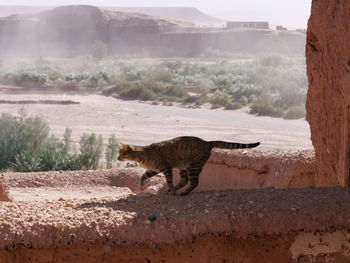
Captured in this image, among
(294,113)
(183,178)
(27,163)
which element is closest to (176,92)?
(294,113)

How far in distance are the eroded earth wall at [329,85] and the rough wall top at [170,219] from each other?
2665 mm

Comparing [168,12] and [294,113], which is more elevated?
[168,12]

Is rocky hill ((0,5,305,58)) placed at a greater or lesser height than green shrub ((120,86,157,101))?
greater

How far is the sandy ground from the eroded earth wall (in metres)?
15.5

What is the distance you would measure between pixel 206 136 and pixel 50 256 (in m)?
A: 24.0

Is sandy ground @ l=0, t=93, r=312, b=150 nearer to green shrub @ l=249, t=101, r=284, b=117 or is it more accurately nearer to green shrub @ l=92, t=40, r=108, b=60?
green shrub @ l=249, t=101, r=284, b=117

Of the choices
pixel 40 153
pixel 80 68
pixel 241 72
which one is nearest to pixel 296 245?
pixel 40 153

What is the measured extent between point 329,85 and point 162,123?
24833 millimetres

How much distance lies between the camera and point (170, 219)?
787cm

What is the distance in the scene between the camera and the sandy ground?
101 ft

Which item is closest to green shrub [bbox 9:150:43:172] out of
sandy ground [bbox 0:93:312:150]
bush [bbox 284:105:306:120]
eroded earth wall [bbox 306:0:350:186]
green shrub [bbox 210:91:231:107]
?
sandy ground [bbox 0:93:312:150]

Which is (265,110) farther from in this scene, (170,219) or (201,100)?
(170,219)

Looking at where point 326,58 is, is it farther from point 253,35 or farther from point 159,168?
point 253,35

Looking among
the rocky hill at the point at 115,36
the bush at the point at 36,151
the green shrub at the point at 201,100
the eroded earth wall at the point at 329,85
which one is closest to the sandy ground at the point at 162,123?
the green shrub at the point at 201,100
